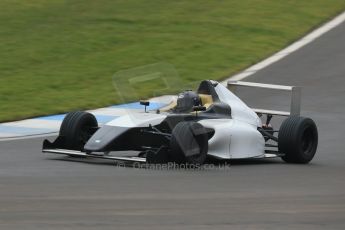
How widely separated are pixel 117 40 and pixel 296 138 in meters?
11.6

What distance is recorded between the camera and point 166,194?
9234 millimetres

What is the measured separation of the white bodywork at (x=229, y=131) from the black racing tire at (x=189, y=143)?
353mm

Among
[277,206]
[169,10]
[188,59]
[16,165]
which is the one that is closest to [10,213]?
[277,206]

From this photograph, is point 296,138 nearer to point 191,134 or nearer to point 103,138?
point 191,134

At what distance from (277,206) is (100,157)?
323 centimetres

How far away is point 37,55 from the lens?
70.7 feet

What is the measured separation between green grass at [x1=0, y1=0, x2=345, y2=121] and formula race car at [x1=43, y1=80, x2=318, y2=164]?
3664 mm

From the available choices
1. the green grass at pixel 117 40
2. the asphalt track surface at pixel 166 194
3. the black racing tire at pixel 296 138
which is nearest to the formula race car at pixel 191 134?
the black racing tire at pixel 296 138

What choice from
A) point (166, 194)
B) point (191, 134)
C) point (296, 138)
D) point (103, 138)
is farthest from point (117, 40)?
point (166, 194)

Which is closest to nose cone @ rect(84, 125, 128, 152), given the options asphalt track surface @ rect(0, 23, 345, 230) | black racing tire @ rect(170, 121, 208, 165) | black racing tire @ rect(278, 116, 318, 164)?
asphalt track surface @ rect(0, 23, 345, 230)

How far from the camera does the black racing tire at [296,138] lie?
39.6ft

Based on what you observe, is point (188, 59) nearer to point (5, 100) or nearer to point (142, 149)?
point (5, 100)

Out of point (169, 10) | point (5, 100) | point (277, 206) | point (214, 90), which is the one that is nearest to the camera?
point (277, 206)

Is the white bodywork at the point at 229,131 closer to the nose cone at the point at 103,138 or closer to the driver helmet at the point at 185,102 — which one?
the nose cone at the point at 103,138
